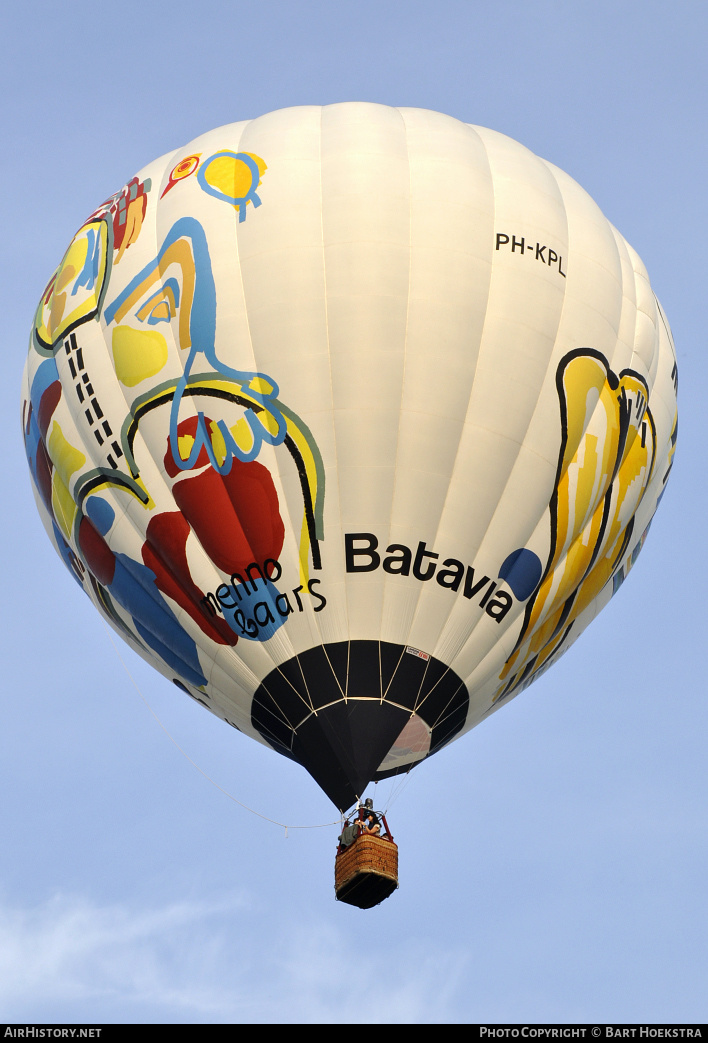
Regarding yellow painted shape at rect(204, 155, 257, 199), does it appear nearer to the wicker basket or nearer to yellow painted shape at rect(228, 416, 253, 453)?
yellow painted shape at rect(228, 416, 253, 453)

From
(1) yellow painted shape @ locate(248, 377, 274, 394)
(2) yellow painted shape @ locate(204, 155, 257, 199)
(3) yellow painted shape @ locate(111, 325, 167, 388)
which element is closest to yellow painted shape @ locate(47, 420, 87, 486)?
(3) yellow painted shape @ locate(111, 325, 167, 388)

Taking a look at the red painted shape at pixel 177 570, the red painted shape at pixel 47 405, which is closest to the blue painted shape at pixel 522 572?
the red painted shape at pixel 177 570

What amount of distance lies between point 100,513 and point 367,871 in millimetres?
4753

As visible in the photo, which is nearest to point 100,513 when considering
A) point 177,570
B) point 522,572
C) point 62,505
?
point 62,505

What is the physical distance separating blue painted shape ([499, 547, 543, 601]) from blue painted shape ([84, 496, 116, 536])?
4.05 metres

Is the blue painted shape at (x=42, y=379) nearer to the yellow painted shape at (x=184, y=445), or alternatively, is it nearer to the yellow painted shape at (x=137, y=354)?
the yellow painted shape at (x=137, y=354)

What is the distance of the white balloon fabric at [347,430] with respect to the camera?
59.1 feet

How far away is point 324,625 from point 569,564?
110 inches

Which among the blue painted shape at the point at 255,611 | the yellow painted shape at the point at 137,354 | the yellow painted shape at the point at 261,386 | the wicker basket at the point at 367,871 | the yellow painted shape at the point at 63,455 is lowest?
the wicker basket at the point at 367,871

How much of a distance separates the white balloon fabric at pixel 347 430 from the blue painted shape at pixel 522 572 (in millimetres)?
28

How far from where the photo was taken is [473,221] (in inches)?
752

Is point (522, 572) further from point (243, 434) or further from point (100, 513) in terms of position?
point (100, 513)

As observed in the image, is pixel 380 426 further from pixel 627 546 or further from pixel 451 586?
pixel 627 546

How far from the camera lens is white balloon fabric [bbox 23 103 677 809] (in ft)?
59.1
